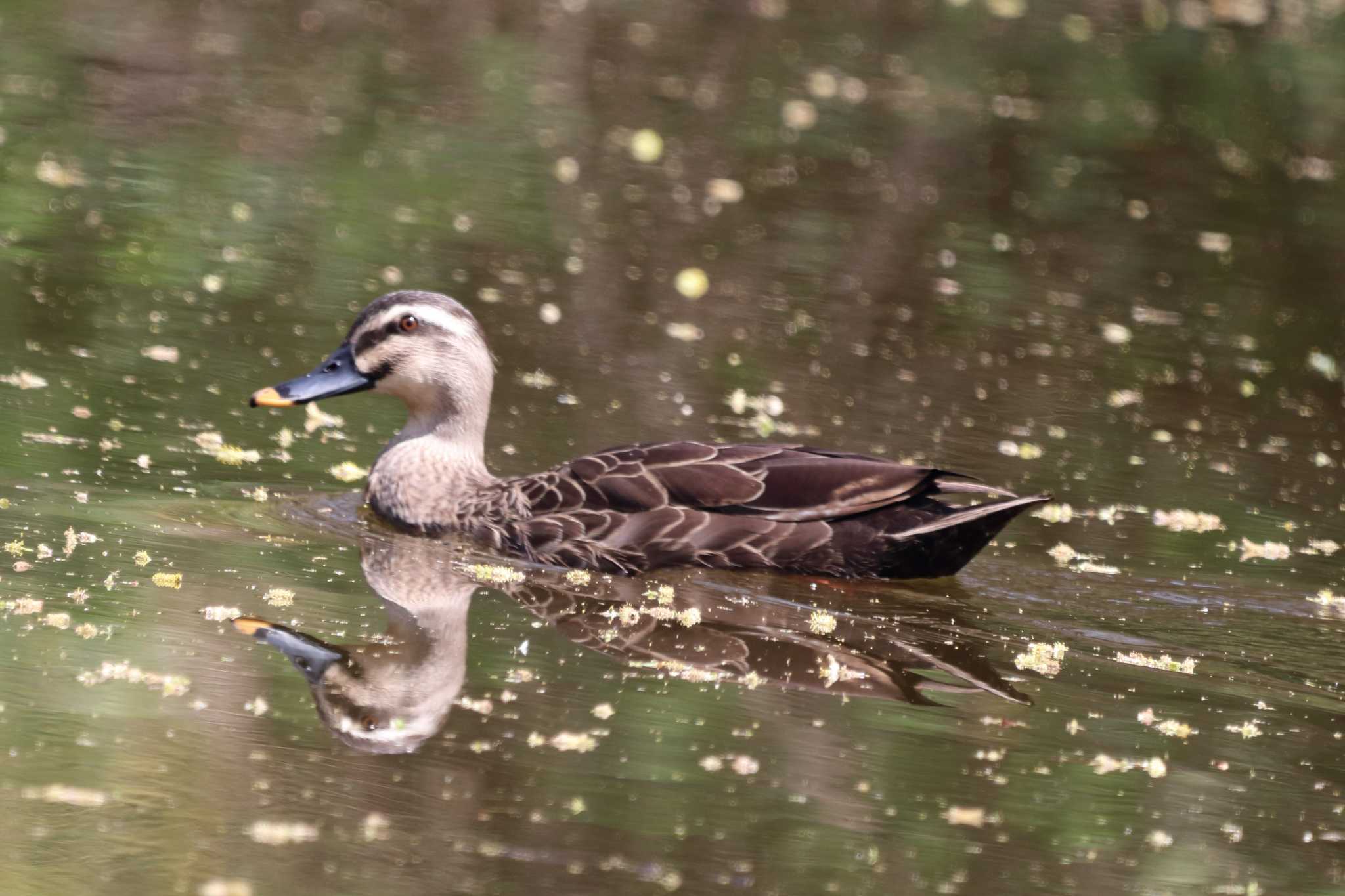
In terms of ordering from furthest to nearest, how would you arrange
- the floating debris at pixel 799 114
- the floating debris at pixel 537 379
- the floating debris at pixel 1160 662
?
the floating debris at pixel 799 114 → the floating debris at pixel 537 379 → the floating debris at pixel 1160 662

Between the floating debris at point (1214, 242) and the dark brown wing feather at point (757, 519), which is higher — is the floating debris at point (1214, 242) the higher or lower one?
the higher one

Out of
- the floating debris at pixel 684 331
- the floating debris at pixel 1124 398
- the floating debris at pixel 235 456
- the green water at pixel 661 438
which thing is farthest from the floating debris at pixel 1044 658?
the floating debris at pixel 684 331

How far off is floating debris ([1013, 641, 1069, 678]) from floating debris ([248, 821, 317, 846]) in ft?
11.0

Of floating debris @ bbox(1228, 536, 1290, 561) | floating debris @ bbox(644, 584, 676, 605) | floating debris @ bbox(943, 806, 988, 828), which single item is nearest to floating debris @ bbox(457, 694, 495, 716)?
floating debris @ bbox(943, 806, 988, 828)

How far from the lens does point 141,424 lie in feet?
31.9

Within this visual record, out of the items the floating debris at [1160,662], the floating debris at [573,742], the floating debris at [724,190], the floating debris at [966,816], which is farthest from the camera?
the floating debris at [724,190]

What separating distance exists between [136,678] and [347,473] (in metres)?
3.47

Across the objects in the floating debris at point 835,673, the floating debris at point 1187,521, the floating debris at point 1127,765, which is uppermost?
the floating debris at point 1127,765

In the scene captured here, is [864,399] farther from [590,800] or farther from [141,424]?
[590,800]

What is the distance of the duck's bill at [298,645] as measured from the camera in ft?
22.5

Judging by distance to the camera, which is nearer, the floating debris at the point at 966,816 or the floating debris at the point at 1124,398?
the floating debris at the point at 966,816

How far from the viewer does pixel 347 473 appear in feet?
32.4

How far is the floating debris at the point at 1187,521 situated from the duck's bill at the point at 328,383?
4.05m

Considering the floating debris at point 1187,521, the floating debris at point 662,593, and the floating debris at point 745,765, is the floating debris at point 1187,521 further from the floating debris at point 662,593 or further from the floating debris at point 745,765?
the floating debris at point 745,765
